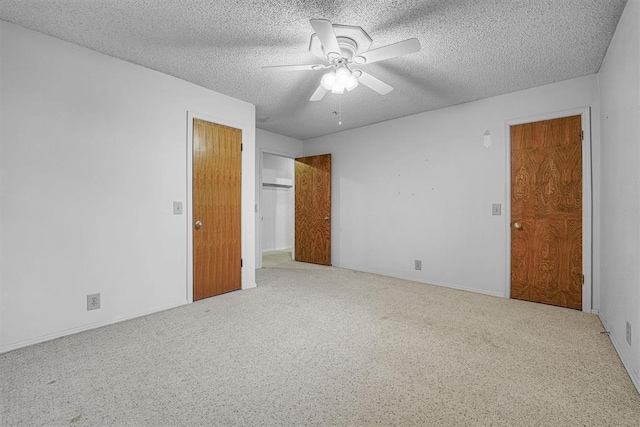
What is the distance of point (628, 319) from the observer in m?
1.90

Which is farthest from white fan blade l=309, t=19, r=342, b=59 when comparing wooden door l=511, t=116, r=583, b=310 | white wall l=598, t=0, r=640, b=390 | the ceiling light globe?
wooden door l=511, t=116, r=583, b=310

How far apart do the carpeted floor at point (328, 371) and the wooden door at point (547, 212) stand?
332mm

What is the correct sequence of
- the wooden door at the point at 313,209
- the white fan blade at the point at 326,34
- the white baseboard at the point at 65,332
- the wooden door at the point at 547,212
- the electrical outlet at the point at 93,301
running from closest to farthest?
the white fan blade at the point at 326,34 < the white baseboard at the point at 65,332 < the electrical outlet at the point at 93,301 < the wooden door at the point at 547,212 < the wooden door at the point at 313,209

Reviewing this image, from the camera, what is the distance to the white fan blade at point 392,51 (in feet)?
6.15

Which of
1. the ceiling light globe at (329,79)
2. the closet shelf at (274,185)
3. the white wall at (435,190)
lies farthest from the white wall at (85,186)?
the closet shelf at (274,185)

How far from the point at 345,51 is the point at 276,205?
5.29 m

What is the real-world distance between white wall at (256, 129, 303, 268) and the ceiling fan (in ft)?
9.26

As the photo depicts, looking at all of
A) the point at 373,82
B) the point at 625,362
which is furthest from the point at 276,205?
the point at 625,362

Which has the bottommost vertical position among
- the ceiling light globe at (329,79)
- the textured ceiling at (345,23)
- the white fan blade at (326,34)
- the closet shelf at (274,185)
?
the closet shelf at (274,185)

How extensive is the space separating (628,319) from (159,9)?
3.80 m

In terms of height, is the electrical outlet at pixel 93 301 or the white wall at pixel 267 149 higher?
the white wall at pixel 267 149

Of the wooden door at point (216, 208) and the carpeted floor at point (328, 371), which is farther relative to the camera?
the wooden door at point (216, 208)

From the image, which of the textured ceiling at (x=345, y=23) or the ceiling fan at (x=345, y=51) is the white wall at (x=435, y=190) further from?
the ceiling fan at (x=345, y=51)

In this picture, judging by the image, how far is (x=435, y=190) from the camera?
3.99 m
